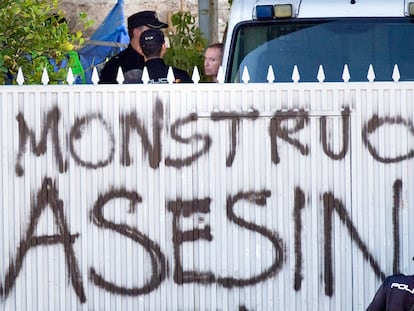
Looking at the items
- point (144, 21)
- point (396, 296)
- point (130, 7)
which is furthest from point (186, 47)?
point (396, 296)

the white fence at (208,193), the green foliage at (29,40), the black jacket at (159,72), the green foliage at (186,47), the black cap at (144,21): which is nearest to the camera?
the white fence at (208,193)

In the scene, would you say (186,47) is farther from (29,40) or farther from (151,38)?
(29,40)

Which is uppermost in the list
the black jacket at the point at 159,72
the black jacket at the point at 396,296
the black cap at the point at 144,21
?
the black cap at the point at 144,21

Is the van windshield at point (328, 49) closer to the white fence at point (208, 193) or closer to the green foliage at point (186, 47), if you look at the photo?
the white fence at point (208, 193)

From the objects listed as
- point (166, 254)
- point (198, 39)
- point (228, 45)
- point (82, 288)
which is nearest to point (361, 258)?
point (166, 254)

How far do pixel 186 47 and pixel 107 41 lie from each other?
1.73 metres

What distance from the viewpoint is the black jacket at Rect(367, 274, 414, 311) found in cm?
655

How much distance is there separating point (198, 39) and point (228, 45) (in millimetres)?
3644

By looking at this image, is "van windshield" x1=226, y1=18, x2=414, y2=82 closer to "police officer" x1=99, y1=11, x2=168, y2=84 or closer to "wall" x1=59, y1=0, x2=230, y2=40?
"police officer" x1=99, y1=11, x2=168, y2=84

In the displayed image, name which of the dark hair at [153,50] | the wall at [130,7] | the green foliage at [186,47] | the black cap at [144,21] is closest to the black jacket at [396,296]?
the dark hair at [153,50]

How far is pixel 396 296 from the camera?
6.58 meters

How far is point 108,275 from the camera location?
870 centimetres

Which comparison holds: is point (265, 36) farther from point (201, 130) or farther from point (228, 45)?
point (201, 130)

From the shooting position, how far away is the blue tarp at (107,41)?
587 inches
